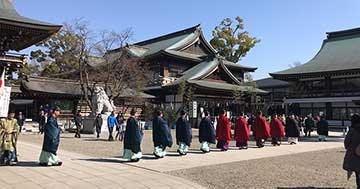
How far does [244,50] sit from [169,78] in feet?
60.7

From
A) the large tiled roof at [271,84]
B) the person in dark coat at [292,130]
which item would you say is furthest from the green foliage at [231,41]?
the person in dark coat at [292,130]

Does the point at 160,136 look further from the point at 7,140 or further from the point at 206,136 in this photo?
the point at 7,140

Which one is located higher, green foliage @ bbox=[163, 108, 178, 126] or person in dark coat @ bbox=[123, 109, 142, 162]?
green foliage @ bbox=[163, 108, 178, 126]

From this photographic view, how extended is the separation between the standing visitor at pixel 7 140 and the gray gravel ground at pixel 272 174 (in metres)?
4.55

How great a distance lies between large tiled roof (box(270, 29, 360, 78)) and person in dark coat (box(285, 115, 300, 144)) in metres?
15.0

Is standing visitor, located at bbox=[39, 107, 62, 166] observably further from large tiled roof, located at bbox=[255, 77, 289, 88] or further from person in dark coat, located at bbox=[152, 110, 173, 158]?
large tiled roof, located at bbox=[255, 77, 289, 88]

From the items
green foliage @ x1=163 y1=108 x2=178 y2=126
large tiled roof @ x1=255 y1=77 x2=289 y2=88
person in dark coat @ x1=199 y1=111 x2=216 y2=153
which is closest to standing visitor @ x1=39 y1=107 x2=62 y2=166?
person in dark coat @ x1=199 y1=111 x2=216 y2=153

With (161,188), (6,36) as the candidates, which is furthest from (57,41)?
(161,188)

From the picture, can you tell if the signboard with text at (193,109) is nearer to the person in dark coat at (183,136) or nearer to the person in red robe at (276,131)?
the person in red robe at (276,131)

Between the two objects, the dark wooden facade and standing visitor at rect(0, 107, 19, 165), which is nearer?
standing visitor at rect(0, 107, 19, 165)

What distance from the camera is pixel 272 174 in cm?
831

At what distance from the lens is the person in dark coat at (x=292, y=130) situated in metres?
16.5

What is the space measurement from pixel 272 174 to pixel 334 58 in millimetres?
29818

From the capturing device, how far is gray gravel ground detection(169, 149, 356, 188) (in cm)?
718
